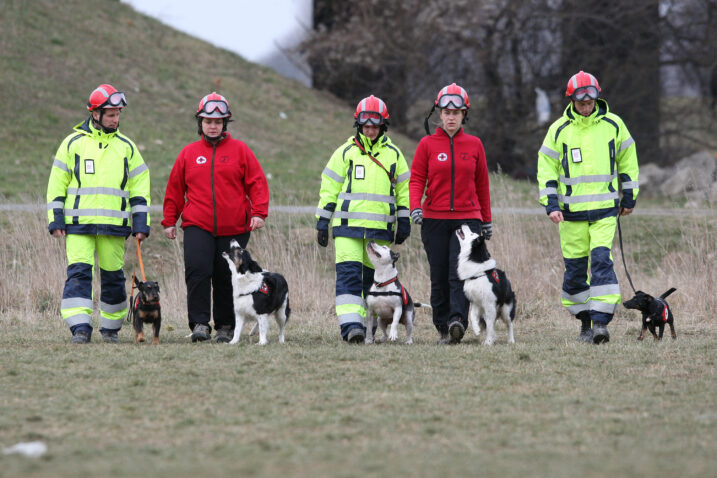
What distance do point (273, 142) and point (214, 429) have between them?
58.8 feet

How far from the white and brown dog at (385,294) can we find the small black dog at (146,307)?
5.84 feet

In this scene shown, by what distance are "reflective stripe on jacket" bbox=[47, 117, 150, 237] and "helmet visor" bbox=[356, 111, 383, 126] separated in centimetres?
205

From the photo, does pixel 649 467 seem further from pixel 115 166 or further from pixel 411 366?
pixel 115 166

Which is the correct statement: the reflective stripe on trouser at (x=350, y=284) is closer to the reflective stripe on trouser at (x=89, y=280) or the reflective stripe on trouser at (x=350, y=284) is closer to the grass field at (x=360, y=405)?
the grass field at (x=360, y=405)

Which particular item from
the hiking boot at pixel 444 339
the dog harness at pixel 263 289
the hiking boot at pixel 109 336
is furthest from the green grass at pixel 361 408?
the dog harness at pixel 263 289

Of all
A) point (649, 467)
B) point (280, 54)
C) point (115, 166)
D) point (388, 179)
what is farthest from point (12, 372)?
point (280, 54)

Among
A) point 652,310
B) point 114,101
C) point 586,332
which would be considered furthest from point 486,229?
point 114,101

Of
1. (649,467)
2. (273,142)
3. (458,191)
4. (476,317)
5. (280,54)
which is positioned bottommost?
(649,467)

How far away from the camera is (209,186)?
812cm

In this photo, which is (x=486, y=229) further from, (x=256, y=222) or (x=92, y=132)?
(x=92, y=132)

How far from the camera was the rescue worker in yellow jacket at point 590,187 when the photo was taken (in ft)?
26.0

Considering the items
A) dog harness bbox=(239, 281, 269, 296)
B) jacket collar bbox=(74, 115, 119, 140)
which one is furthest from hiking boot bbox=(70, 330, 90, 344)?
jacket collar bbox=(74, 115, 119, 140)

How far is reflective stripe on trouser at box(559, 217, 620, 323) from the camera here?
25.9 feet

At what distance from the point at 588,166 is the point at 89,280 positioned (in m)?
4.39
